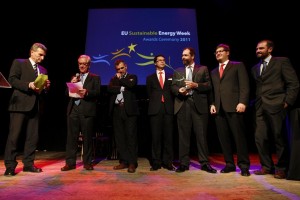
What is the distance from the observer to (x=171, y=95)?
171 inches

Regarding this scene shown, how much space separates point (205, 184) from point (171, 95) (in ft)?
5.19

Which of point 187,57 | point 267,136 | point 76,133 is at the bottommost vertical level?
point 267,136

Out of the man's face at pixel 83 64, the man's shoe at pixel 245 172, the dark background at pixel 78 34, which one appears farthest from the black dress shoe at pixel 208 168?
the dark background at pixel 78 34

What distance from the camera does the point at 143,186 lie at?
307 cm

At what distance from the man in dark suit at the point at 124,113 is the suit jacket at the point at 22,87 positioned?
1087 millimetres

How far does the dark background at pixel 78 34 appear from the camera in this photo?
6.67 meters

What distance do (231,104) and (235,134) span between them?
0.41 meters

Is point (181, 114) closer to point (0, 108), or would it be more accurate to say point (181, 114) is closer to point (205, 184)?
point (205, 184)

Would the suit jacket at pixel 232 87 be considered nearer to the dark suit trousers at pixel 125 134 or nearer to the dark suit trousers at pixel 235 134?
the dark suit trousers at pixel 235 134

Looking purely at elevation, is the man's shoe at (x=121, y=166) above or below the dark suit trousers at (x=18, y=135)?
below

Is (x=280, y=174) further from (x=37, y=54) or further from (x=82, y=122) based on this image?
(x=37, y=54)

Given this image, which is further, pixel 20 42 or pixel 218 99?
pixel 20 42

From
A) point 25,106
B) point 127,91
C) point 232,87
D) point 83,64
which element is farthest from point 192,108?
point 25,106

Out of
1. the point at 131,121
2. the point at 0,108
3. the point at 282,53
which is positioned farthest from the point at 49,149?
the point at 282,53
